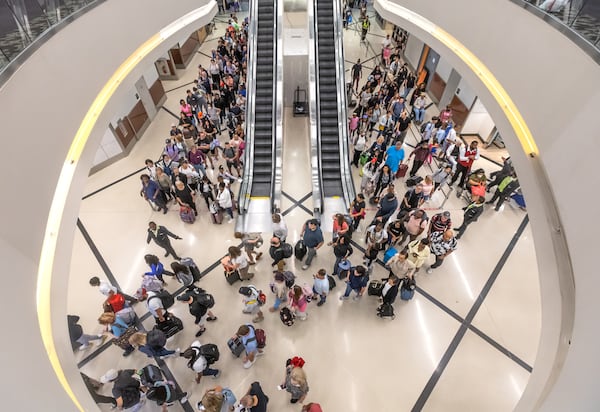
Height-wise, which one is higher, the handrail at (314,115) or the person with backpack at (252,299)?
the handrail at (314,115)

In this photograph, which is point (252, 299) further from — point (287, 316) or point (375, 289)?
point (375, 289)

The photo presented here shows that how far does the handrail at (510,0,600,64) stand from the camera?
3.04 m

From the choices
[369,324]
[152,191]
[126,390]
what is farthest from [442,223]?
[152,191]

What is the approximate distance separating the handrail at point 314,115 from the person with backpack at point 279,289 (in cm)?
262

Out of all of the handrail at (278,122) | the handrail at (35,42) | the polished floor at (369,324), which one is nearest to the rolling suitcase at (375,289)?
the polished floor at (369,324)

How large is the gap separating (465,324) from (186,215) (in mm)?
Result: 6736

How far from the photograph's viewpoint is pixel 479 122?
10.0 meters

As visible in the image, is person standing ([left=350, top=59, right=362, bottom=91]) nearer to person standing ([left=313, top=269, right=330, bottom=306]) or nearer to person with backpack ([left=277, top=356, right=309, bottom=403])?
person standing ([left=313, top=269, right=330, bottom=306])

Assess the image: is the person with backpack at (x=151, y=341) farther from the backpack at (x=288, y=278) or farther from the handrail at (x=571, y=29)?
the handrail at (x=571, y=29)

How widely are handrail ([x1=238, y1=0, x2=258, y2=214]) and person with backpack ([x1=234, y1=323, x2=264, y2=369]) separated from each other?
3647 mm

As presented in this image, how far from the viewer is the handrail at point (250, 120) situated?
8210 millimetres

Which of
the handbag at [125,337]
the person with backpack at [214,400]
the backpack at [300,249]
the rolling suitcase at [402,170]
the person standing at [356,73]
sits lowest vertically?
the person with backpack at [214,400]

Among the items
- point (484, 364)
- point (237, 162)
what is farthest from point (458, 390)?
point (237, 162)

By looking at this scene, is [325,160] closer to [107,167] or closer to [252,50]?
[252,50]
